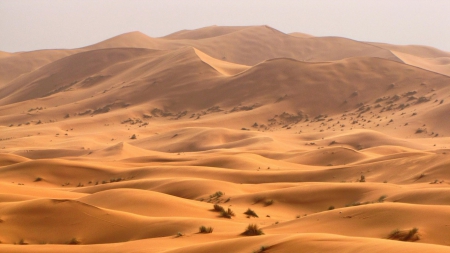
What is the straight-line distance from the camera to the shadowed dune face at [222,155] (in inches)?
473

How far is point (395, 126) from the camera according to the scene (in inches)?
1882

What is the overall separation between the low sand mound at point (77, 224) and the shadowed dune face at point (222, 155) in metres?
0.04

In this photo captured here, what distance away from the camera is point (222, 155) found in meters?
31.3

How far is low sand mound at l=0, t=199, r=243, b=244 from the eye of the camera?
12.9 m

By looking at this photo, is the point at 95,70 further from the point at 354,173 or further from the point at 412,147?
the point at 354,173

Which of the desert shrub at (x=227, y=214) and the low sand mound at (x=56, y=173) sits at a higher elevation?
the desert shrub at (x=227, y=214)

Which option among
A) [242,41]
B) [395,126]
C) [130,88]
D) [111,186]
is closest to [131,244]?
[111,186]

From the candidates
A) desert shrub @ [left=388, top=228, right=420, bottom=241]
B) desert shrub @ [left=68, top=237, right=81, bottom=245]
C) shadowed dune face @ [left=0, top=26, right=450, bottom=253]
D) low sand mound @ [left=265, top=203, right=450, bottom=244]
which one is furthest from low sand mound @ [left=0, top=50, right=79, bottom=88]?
desert shrub @ [left=388, top=228, right=420, bottom=241]

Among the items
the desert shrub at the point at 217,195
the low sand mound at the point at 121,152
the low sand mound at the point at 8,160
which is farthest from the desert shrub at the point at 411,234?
the low sand mound at the point at 121,152

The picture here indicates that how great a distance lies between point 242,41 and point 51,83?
37.9 meters

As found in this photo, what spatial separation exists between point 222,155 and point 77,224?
17.9 metres

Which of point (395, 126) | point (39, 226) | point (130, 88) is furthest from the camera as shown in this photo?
point (130, 88)

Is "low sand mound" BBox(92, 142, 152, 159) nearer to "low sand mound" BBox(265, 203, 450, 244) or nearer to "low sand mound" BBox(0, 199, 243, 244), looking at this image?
"low sand mound" BBox(0, 199, 243, 244)

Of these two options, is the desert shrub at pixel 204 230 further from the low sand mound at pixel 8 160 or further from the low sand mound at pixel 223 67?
the low sand mound at pixel 223 67
